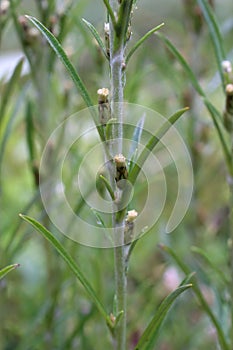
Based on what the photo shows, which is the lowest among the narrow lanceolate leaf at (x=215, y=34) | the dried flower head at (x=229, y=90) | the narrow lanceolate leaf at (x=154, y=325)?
the narrow lanceolate leaf at (x=154, y=325)

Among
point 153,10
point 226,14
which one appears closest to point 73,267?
point 226,14

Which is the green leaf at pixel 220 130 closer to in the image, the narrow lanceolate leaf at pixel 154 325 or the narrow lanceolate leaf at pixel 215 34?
the narrow lanceolate leaf at pixel 215 34

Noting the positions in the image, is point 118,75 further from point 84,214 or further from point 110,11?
point 84,214

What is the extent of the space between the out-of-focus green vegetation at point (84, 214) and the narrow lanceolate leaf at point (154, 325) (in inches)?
4.4

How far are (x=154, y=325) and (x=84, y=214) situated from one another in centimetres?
47

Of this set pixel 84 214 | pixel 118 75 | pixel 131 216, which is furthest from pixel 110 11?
pixel 84 214

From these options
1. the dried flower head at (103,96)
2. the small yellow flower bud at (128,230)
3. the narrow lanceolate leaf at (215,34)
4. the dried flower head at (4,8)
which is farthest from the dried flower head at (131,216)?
the dried flower head at (4,8)

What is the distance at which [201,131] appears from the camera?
1.15 meters

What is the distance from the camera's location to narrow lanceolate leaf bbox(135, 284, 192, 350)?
58cm

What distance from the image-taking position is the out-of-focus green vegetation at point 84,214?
82cm

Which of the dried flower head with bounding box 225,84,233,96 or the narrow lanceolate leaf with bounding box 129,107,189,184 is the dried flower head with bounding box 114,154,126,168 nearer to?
the narrow lanceolate leaf with bounding box 129,107,189,184

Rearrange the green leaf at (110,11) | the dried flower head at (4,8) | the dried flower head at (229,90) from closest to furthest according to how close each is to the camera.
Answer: the green leaf at (110,11) < the dried flower head at (229,90) < the dried flower head at (4,8)

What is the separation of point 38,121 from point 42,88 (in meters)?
0.07

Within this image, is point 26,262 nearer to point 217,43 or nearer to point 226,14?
point 217,43
